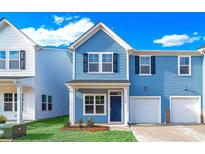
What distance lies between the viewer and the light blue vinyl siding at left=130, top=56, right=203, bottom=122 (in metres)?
24.0

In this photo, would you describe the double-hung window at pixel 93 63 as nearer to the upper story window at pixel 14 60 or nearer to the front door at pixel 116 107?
the front door at pixel 116 107

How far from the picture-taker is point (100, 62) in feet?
76.9

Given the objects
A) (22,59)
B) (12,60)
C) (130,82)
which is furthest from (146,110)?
(12,60)

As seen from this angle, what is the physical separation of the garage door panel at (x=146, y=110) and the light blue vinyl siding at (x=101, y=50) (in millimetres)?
1925

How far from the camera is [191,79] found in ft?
79.6

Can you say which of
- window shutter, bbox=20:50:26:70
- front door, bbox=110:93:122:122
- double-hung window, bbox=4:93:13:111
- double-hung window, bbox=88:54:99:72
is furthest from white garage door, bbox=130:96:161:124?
double-hung window, bbox=4:93:13:111

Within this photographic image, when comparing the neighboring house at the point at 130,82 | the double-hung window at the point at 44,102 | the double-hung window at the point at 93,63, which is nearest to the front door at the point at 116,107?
the neighboring house at the point at 130,82

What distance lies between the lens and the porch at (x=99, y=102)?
22844mm

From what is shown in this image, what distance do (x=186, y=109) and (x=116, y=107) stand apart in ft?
14.6
